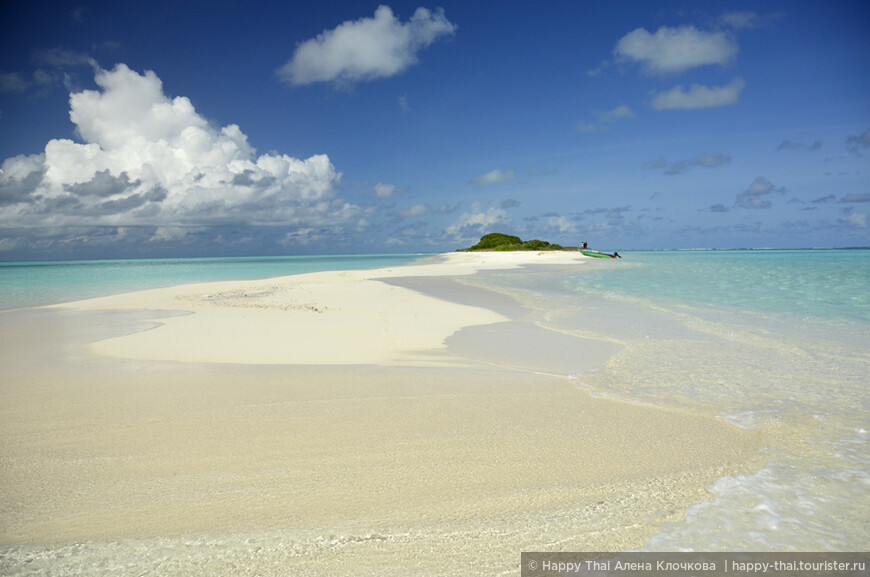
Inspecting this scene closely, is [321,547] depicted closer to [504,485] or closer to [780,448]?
[504,485]

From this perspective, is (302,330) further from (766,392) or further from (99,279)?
(99,279)

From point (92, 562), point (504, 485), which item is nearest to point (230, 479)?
point (92, 562)

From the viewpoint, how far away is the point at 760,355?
8.20 metres

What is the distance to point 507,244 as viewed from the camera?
106625 millimetres

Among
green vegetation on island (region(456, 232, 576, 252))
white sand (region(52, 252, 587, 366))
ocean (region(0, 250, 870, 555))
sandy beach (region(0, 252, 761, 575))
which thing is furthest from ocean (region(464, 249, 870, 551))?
green vegetation on island (region(456, 232, 576, 252))

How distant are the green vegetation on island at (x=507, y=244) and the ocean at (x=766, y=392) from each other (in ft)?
290

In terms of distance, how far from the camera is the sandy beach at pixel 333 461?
9.50ft

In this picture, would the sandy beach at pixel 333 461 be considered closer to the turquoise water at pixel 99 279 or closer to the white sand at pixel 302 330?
the white sand at pixel 302 330

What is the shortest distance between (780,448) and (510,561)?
317cm

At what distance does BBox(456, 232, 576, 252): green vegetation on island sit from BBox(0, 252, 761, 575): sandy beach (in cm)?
9584

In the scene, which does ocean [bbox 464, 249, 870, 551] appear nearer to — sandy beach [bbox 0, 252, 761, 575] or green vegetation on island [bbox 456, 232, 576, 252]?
sandy beach [bbox 0, 252, 761, 575]

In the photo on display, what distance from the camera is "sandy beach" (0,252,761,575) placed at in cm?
289

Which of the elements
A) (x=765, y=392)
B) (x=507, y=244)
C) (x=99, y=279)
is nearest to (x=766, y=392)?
(x=765, y=392)

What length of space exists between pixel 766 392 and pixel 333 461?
5509 millimetres
